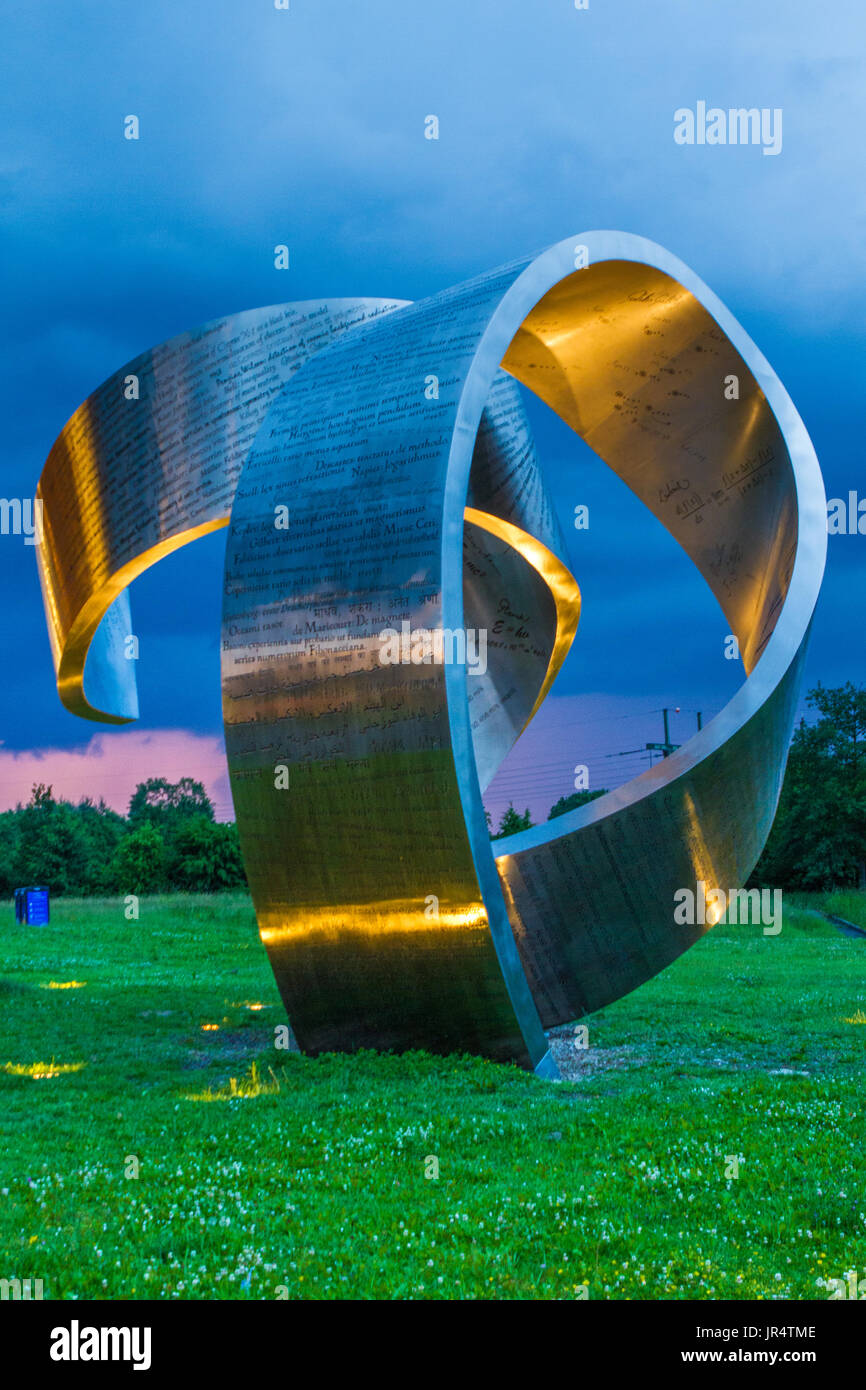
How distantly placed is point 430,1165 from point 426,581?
4.97 meters

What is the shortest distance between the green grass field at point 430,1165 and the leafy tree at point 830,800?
3332 cm

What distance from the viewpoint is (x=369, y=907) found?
10.9 m

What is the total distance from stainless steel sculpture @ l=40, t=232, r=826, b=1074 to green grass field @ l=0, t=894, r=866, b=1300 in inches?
39.4

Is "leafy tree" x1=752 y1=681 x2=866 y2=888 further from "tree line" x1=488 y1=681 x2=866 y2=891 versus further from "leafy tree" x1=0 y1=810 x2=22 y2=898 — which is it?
"leafy tree" x1=0 y1=810 x2=22 y2=898

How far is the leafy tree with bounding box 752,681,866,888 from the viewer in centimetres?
4634

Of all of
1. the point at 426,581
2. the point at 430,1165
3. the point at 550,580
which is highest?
the point at 550,580

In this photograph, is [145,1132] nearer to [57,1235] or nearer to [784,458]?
[57,1235]

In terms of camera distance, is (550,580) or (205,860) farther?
(205,860)

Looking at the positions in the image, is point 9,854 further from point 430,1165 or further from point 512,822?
point 430,1165

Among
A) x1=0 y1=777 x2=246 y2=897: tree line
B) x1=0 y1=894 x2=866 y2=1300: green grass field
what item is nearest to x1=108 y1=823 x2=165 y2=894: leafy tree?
x1=0 y1=777 x2=246 y2=897: tree line

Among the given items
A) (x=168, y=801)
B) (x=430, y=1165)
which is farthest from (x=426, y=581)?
(x=168, y=801)

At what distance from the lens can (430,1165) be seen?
296 inches
